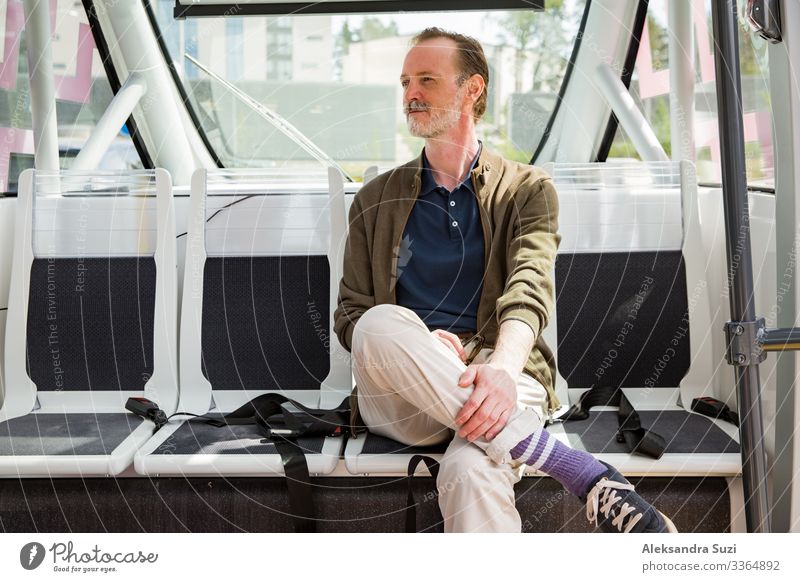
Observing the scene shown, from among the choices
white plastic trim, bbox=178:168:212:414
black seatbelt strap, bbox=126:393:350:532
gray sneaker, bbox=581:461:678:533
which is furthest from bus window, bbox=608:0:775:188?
white plastic trim, bbox=178:168:212:414

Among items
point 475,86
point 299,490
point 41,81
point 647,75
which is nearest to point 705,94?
point 647,75

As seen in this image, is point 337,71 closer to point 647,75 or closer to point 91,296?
point 647,75

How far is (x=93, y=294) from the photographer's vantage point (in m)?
2.46

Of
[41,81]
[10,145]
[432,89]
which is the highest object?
[41,81]

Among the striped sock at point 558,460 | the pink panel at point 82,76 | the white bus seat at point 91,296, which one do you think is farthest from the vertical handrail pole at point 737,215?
the pink panel at point 82,76

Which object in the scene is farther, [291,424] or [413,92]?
[413,92]

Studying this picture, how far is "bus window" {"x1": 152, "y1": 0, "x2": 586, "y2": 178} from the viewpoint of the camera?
3527 mm

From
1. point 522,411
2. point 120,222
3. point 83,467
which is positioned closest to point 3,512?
point 83,467

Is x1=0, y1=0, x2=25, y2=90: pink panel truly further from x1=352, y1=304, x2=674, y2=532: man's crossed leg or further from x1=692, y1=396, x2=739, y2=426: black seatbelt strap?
x1=692, y1=396, x2=739, y2=426: black seatbelt strap

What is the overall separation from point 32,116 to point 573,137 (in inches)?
84.1

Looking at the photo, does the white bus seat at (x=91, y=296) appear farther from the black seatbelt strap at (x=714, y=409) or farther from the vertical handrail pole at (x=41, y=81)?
the black seatbelt strap at (x=714, y=409)

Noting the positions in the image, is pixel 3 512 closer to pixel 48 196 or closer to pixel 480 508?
pixel 48 196

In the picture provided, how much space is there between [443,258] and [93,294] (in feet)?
3.50

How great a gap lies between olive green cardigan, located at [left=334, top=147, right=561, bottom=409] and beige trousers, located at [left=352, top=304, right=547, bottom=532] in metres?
0.22
